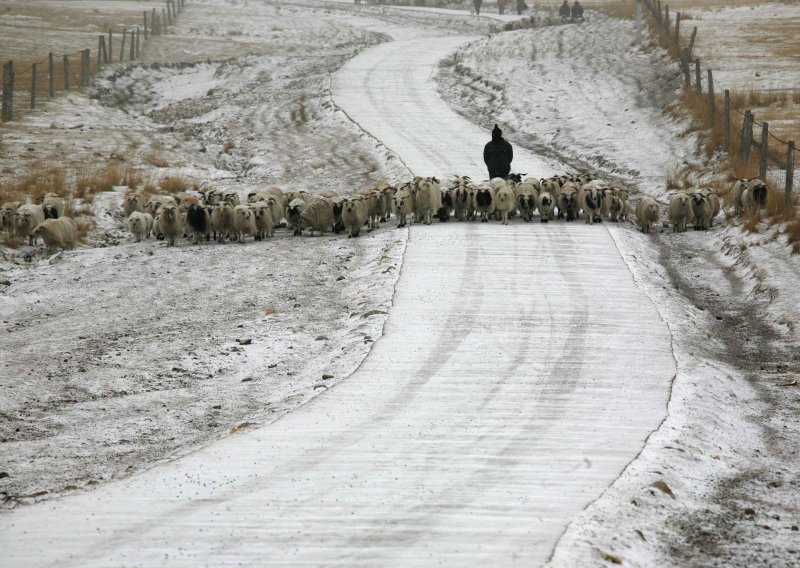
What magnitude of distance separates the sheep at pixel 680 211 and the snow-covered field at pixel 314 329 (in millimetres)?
450

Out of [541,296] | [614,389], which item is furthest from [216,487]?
[541,296]

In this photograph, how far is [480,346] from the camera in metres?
14.6

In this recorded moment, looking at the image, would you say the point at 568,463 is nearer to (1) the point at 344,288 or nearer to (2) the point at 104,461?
(2) the point at 104,461

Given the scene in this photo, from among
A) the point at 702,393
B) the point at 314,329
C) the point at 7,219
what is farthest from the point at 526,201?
the point at 702,393

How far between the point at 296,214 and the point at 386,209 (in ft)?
6.77

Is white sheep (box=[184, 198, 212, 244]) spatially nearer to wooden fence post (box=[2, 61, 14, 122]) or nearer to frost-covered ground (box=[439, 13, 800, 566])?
frost-covered ground (box=[439, 13, 800, 566])

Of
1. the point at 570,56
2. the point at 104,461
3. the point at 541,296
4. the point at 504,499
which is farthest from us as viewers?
the point at 570,56

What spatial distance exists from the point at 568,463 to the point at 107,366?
6.93 m

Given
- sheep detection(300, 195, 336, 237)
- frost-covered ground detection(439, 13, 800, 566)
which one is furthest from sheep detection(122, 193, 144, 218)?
frost-covered ground detection(439, 13, 800, 566)

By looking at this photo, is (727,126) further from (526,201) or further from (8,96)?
(8,96)

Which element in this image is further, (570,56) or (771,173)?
(570,56)

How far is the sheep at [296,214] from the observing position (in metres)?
23.3

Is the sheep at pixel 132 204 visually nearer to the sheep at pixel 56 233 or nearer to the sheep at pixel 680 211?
the sheep at pixel 56 233

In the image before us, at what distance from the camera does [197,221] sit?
74.5 ft
